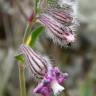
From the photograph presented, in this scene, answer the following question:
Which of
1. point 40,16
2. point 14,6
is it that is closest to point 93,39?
point 14,6

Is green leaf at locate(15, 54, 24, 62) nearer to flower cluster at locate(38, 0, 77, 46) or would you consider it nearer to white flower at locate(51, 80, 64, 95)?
flower cluster at locate(38, 0, 77, 46)

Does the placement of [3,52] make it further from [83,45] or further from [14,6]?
[83,45]

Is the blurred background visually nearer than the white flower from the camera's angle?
No

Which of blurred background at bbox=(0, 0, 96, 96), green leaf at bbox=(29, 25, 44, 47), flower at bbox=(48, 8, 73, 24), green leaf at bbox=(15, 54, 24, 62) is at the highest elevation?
flower at bbox=(48, 8, 73, 24)

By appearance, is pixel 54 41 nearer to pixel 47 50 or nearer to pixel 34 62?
pixel 34 62

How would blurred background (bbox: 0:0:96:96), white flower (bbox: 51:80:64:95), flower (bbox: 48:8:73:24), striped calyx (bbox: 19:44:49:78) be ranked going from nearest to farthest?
1. white flower (bbox: 51:80:64:95)
2. striped calyx (bbox: 19:44:49:78)
3. flower (bbox: 48:8:73:24)
4. blurred background (bbox: 0:0:96:96)

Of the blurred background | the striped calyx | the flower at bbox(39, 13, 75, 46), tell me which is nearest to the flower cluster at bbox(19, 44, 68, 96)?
the striped calyx

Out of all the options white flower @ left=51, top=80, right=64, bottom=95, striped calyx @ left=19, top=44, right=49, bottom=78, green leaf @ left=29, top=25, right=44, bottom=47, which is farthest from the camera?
green leaf @ left=29, top=25, right=44, bottom=47
